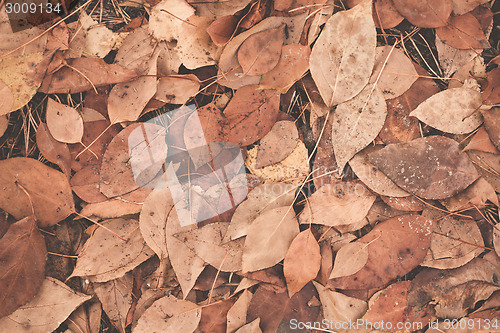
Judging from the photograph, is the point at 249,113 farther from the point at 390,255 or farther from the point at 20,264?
the point at 20,264

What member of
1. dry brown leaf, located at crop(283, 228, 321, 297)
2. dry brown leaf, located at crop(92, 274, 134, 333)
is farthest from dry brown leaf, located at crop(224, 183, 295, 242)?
dry brown leaf, located at crop(92, 274, 134, 333)

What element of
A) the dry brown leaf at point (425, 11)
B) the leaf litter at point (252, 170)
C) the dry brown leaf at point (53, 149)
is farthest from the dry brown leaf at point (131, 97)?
the dry brown leaf at point (425, 11)

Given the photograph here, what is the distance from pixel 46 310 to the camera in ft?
3.46

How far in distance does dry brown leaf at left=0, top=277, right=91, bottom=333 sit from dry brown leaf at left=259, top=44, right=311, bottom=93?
2.61 ft

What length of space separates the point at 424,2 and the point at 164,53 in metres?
0.74

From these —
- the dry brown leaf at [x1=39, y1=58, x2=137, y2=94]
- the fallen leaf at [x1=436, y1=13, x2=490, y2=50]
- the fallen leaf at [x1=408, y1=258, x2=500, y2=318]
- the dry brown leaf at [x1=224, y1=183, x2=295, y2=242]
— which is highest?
the dry brown leaf at [x1=39, y1=58, x2=137, y2=94]

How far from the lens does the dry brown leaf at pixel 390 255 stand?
1.06 metres

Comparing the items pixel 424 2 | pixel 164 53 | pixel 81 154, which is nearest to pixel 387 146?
pixel 424 2

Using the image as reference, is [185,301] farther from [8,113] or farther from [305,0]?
[305,0]

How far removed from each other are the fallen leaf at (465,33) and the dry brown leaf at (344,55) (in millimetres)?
249

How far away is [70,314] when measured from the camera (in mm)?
1077

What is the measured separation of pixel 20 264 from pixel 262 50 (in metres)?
0.88

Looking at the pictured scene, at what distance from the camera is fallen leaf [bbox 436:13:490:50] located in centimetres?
107

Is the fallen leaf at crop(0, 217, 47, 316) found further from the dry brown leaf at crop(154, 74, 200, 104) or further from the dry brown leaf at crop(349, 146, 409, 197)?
the dry brown leaf at crop(349, 146, 409, 197)
